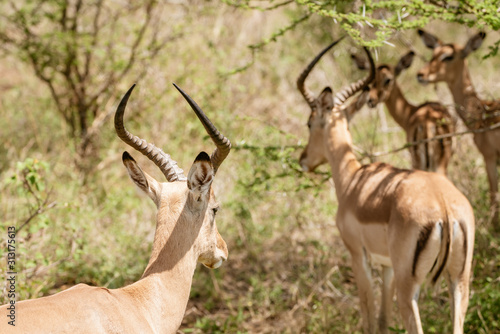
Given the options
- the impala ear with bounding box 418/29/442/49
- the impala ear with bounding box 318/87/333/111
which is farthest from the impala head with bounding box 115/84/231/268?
the impala ear with bounding box 418/29/442/49

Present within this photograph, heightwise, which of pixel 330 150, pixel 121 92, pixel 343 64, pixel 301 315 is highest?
pixel 343 64

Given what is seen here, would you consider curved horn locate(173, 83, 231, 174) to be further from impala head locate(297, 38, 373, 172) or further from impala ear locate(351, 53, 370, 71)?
impala ear locate(351, 53, 370, 71)

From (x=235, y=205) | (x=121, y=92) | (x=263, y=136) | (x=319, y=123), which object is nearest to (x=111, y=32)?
(x=121, y=92)

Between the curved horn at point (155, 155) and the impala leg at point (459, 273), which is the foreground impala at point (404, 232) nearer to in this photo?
the impala leg at point (459, 273)

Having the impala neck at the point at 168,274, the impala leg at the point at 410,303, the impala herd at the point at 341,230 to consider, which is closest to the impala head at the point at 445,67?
the impala herd at the point at 341,230

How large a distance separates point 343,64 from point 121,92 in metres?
3.62

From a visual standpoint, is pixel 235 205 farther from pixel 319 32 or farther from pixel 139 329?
pixel 319 32

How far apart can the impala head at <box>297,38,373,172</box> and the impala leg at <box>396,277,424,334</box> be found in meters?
1.69

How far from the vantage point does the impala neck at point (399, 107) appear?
658 centimetres

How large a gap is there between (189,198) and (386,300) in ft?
6.78

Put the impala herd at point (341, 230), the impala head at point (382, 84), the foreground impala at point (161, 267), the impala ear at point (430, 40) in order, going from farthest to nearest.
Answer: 1. the impala ear at point (430, 40)
2. the impala head at point (382, 84)
3. the impala herd at point (341, 230)
4. the foreground impala at point (161, 267)

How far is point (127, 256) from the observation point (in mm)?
5512

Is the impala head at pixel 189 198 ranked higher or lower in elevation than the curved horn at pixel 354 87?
lower

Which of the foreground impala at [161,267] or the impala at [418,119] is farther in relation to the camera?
the impala at [418,119]
